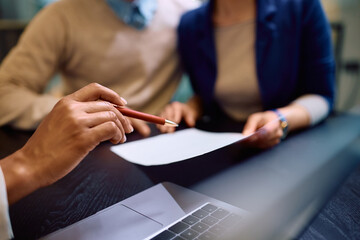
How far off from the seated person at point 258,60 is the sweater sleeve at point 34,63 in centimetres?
24

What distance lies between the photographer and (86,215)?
11.5 inches

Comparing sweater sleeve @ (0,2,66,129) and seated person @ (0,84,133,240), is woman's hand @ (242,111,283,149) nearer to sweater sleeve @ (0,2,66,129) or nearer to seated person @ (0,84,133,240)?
seated person @ (0,84,133,240)

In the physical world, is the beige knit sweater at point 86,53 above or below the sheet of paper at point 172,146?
above

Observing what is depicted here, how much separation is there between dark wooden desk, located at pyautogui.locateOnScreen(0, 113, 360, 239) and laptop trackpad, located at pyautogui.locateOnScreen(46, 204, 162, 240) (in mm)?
20

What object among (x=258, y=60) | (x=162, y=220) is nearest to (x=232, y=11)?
(x=258, y=60)

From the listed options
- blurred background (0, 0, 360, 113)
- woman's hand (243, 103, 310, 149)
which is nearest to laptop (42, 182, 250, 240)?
woman's hand (243, 103, 310, 149)

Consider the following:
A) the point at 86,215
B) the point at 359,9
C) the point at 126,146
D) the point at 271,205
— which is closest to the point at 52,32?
the point at 126,146

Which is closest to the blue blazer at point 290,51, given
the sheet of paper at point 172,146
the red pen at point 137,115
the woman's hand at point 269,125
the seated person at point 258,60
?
the seated person at point 258,60

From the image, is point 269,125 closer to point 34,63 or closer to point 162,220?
point 162,220

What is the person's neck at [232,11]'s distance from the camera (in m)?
0.69

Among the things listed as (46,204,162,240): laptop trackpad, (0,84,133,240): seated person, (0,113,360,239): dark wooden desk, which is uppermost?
(0,84,133,240): seated person

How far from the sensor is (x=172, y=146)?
0.37 m

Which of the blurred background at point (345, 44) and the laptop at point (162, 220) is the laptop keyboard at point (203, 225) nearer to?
the laptop at point (162, 220)

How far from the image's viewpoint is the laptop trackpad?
253 millimetres
